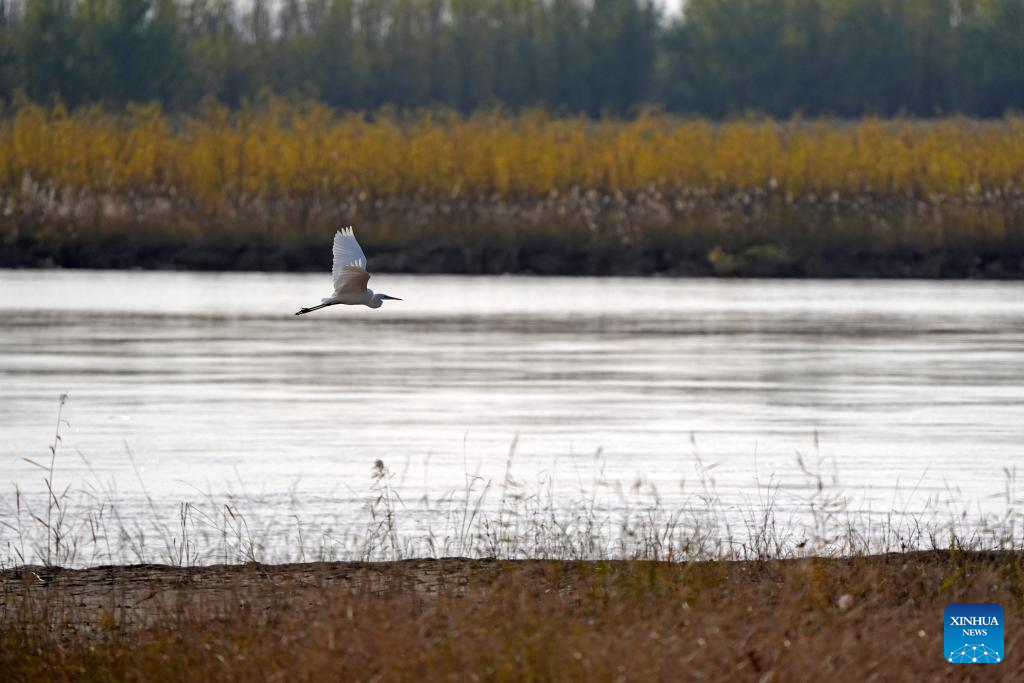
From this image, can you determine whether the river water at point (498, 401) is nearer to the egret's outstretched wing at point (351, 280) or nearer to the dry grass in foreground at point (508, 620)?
the dry grass in foreground at point (508, 620)

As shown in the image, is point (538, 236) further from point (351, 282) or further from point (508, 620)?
point (508, 620)

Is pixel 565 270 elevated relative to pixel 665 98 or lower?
lower

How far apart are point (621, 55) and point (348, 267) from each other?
228 ft

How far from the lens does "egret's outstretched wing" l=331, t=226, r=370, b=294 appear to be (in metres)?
11.0

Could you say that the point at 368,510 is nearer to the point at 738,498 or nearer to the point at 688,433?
the point at 738,498

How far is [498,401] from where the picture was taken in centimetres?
1697

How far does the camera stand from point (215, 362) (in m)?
20.0

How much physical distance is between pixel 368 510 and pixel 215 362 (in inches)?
347

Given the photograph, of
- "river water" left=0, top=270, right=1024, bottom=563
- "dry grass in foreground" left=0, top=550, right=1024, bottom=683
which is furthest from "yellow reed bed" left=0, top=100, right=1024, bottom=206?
"dry grass in foreground" left=0, top=550, right=1024, bottom=683

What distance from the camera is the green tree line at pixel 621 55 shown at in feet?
251

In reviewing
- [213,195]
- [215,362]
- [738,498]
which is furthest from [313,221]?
[738,498]

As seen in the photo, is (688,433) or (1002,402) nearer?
(688,433)

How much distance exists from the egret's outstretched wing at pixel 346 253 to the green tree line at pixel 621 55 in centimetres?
6124

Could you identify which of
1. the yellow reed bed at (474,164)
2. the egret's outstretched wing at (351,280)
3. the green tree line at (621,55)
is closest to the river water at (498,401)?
the egret's outstretched wing at (351,280)
